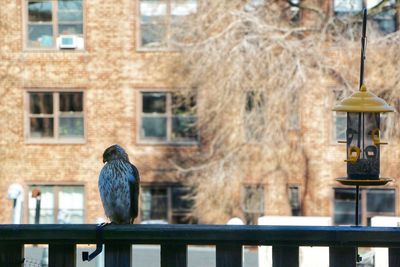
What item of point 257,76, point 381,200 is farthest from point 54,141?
point 381,200

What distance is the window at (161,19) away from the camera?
2664cm

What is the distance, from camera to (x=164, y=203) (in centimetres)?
2820

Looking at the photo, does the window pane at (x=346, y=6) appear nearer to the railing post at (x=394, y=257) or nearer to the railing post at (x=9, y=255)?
the railing post at (x=394, y=257)

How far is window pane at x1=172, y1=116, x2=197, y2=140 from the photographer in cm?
2797

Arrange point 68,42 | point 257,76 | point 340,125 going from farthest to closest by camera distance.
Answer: point 68,42, point 340,125, point 257,76

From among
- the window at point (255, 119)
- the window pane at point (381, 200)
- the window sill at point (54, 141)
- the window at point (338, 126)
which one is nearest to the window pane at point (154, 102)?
the window sill at point (54, 141)

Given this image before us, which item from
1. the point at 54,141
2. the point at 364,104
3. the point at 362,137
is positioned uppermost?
the point at 364,104

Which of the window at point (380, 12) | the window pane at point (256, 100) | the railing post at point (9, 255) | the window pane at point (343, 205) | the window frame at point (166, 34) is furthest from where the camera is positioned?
the window pane at point (343, 205)

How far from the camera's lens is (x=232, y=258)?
4.04 metres

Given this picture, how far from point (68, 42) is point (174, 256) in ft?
79.4

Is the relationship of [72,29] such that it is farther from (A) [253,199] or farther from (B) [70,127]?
(A) [253,199]

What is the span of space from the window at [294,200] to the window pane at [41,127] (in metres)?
7.45

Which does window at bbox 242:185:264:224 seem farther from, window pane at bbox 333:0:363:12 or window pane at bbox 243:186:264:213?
window pane at bbox 333:0:363:12

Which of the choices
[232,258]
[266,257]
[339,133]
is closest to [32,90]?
[339,133]
